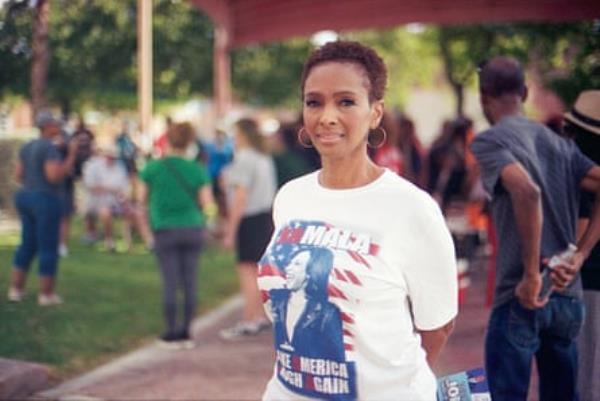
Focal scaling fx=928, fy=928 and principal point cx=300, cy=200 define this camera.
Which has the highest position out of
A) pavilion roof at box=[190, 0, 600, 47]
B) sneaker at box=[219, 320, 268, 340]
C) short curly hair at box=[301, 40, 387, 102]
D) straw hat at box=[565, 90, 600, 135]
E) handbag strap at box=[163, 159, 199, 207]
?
pavilion roof at box=[190, 0, 600, 47]

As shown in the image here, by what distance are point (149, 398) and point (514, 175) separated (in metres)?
3.37

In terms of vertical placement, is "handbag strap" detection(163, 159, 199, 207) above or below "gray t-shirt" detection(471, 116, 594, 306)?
below

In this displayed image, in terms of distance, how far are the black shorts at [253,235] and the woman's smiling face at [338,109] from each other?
567cm

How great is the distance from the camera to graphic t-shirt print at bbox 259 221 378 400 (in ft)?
7.85

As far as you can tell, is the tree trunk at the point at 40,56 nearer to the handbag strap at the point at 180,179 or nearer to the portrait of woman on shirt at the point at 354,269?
the handbag strap at the point at 180,179

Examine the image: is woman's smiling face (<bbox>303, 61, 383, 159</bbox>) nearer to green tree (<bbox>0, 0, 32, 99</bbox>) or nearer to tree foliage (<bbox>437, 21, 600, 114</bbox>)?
green tree (<bbox>0, 0, 32, 99</bbox>)

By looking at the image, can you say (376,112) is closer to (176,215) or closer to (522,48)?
(176,215)

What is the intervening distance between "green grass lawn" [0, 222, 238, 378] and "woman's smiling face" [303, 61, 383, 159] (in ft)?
14.8

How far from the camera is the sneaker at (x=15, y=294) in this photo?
27.3ft

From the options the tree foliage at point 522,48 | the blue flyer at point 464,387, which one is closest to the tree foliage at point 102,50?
the tree foliage at point 522,48

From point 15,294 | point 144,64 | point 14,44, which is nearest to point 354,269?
point 14,44

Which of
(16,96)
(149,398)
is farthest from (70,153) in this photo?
(149,398)

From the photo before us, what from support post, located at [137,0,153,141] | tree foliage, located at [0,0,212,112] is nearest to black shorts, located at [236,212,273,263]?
tree foliage, located at [0,0,212,112]

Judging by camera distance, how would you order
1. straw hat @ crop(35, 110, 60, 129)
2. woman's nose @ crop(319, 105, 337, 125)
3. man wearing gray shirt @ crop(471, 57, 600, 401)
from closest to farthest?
1. woman's nose @ crop(319, 105, 337, 125)
2. man wearing gray shirt @ crop(471, 57, 600, 401)
3. straw hat @ crop(35, 110, 60, 129)
